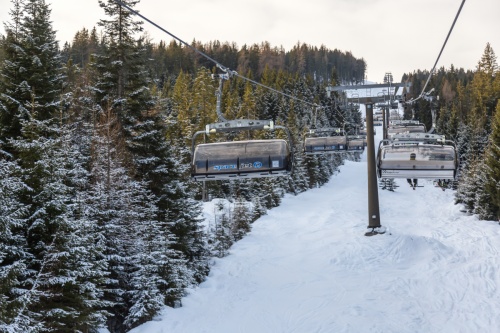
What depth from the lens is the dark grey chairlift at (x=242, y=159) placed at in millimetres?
11367

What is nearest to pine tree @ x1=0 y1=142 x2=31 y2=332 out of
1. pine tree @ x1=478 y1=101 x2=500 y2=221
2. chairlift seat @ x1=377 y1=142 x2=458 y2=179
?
chairlift seat @ x1=377 y1=142 x2=458 y2=179

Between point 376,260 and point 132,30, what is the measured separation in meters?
16.7

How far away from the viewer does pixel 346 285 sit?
50.6ft

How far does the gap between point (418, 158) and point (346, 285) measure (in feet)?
18.1

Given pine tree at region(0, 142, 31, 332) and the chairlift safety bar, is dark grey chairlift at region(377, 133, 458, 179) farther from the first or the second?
pine tree at region(0, 142, 31, 332)

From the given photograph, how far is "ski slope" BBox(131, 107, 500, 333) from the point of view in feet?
39.7

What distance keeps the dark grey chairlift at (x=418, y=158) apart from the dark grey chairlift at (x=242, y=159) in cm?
432

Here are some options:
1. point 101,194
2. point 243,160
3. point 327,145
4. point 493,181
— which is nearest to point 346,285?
point 243,160

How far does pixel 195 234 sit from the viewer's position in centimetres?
1755

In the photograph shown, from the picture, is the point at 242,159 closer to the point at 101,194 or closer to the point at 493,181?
the point at 101,194

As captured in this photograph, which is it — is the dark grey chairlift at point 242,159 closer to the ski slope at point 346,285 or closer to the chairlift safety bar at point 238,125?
the chairlift safety bar at point 238,125

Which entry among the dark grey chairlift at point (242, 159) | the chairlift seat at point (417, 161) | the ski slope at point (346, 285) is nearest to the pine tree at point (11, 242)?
the ski slope at point (346, 285)

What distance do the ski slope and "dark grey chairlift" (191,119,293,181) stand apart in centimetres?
460

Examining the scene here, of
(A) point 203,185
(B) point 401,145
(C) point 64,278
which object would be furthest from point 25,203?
(A) point 203,185
